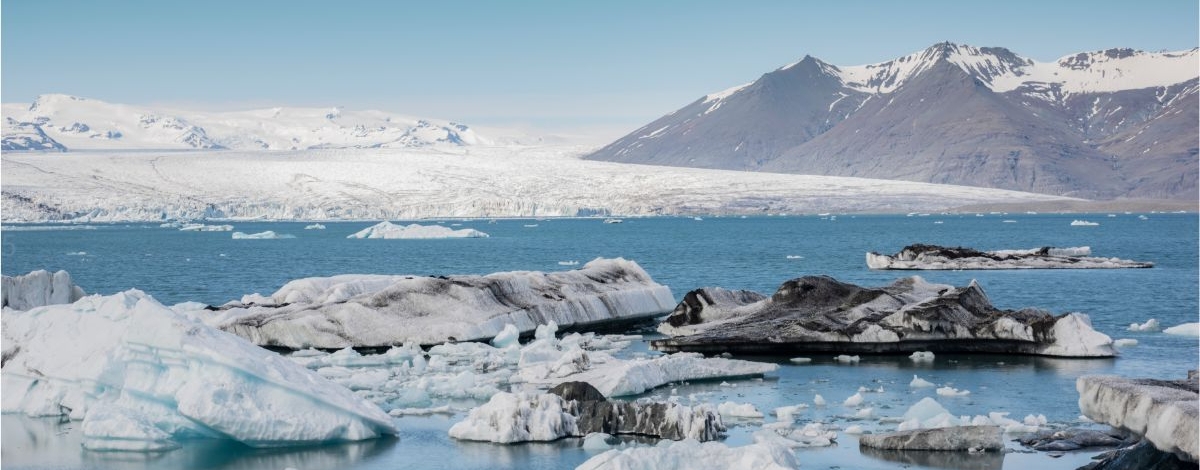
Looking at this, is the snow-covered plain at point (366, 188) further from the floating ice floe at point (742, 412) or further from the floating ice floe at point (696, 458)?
the floating ice floe at point (696, 458)

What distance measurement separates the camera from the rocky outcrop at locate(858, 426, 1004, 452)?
489 inches

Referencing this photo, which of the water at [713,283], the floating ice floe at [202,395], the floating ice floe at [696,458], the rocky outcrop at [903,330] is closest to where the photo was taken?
the floating ice floe at [696,458]

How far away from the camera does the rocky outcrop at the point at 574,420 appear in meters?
13.2

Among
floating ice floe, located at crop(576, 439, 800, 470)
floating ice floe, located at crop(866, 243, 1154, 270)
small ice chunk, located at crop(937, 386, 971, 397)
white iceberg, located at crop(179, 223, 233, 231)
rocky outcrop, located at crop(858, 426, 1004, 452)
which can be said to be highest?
floating ice floe, located at crop(576, 439, 800, 470)

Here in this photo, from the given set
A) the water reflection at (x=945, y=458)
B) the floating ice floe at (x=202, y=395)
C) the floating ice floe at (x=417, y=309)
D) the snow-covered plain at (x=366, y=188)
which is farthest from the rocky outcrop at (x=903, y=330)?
the snow-covered plain at (x=366, y=188)

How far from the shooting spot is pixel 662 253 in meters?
60.9

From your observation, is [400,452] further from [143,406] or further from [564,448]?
[143,406]

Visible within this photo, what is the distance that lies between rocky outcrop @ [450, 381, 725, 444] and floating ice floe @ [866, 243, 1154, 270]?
32940 mm

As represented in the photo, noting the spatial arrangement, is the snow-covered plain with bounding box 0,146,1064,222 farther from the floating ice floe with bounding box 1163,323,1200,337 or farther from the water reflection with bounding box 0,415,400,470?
the water reflection with bounding box 0,415,400,470

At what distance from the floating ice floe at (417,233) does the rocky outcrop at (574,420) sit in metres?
59.6

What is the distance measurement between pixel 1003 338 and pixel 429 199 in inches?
3638

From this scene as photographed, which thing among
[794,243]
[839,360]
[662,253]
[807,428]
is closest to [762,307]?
[839,360]

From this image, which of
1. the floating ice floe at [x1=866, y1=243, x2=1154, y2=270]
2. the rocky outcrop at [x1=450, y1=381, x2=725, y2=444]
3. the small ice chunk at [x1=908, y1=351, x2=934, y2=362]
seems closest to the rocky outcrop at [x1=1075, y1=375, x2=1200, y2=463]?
the rocky outcrop at [x1=450, y1=381, x2=725, y2=444]

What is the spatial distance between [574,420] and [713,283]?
26.9m
